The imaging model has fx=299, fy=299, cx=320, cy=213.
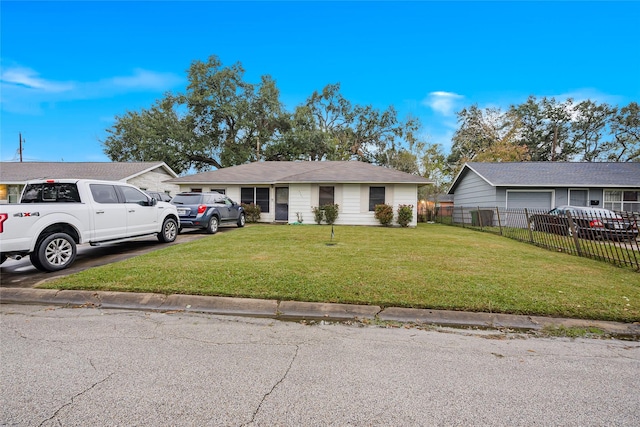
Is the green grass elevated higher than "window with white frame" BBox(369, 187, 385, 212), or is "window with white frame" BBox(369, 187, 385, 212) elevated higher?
"window with white frame" BBox(369, 187, 385, 212)

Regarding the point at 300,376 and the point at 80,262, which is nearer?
the point at 300,376

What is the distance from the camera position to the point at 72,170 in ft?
72.2

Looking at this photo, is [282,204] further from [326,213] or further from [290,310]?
[290,310]

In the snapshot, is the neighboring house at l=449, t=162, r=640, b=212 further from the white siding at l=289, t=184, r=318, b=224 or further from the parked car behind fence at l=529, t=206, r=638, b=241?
the white siding at l=289, t=184, r=318, b=224

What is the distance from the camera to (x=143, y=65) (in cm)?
2155

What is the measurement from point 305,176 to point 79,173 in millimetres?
16786

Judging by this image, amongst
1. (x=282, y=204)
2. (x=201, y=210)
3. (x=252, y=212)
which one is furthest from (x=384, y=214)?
(x=201, y=210)

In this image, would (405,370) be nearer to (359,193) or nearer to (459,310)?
(459,310)

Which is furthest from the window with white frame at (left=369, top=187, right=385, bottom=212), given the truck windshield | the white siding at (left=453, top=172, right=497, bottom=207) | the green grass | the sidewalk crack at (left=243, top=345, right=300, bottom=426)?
the sidewalk crack at (left=243, top=345, right=300, bottom=426)

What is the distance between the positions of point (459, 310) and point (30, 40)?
884 inches

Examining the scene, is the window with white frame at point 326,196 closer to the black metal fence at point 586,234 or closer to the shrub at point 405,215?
the shrub at point 405,215

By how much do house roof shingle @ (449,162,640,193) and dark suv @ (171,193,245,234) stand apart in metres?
15.2

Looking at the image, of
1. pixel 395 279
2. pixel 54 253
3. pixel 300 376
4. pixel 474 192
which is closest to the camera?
pixel 300 376

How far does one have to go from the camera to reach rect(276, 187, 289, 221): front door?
17.3 meters
